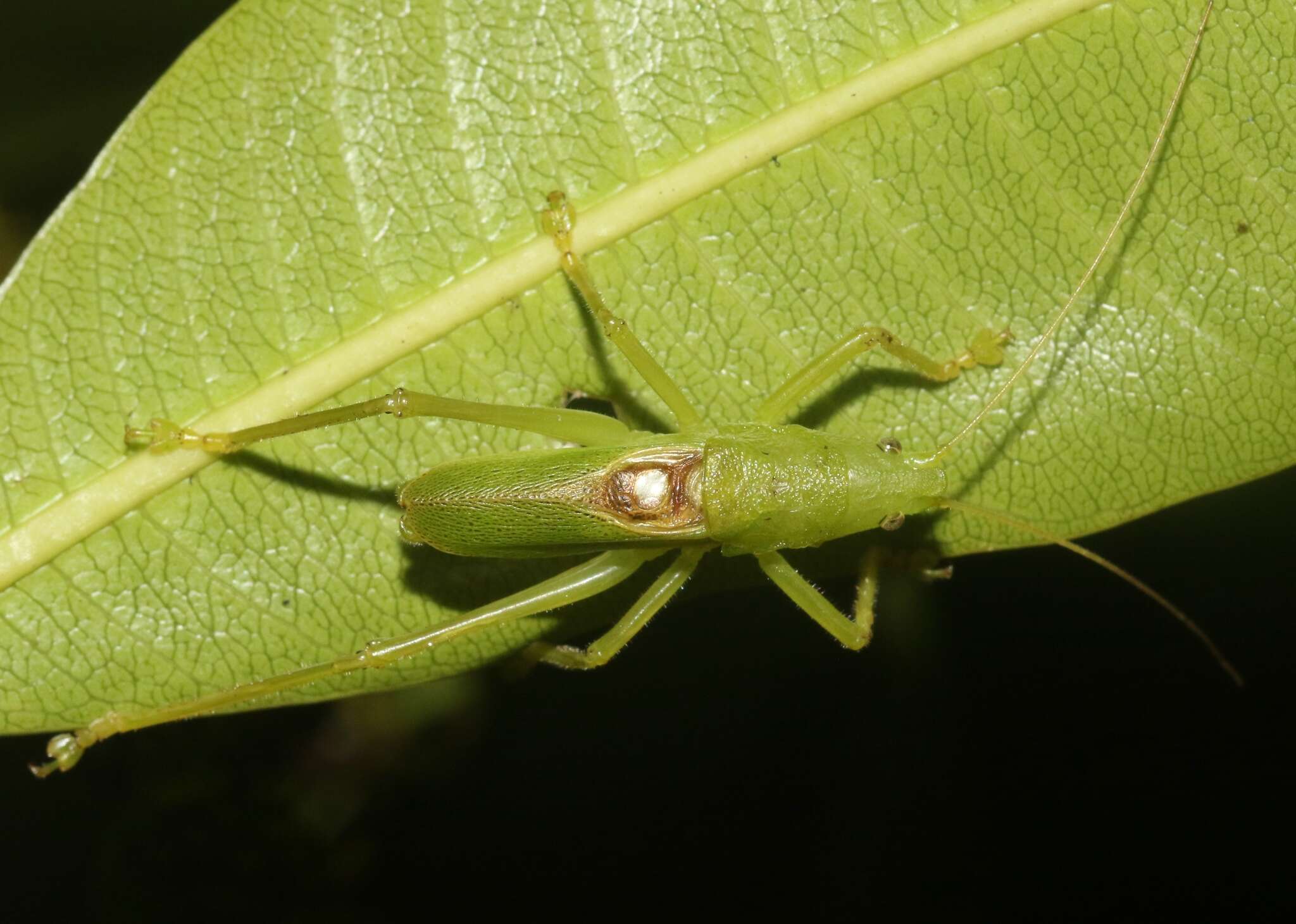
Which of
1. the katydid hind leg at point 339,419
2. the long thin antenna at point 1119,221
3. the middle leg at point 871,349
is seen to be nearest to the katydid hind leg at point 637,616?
the middle leg at point 871,349

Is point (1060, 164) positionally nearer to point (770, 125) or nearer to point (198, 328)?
point (770, 125)

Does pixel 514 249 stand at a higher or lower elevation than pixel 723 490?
higher

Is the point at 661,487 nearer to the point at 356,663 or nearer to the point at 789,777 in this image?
the point at 356,663

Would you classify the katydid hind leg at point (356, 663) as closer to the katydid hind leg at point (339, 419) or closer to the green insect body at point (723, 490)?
the green insect body at point (723, 490)

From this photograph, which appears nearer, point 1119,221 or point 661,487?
point 1119,221

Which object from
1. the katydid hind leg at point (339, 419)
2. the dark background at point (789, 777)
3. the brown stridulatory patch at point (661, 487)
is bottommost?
the dark background at point (789, 777)

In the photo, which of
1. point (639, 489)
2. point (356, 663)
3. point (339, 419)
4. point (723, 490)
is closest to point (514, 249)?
point (339, 419)
